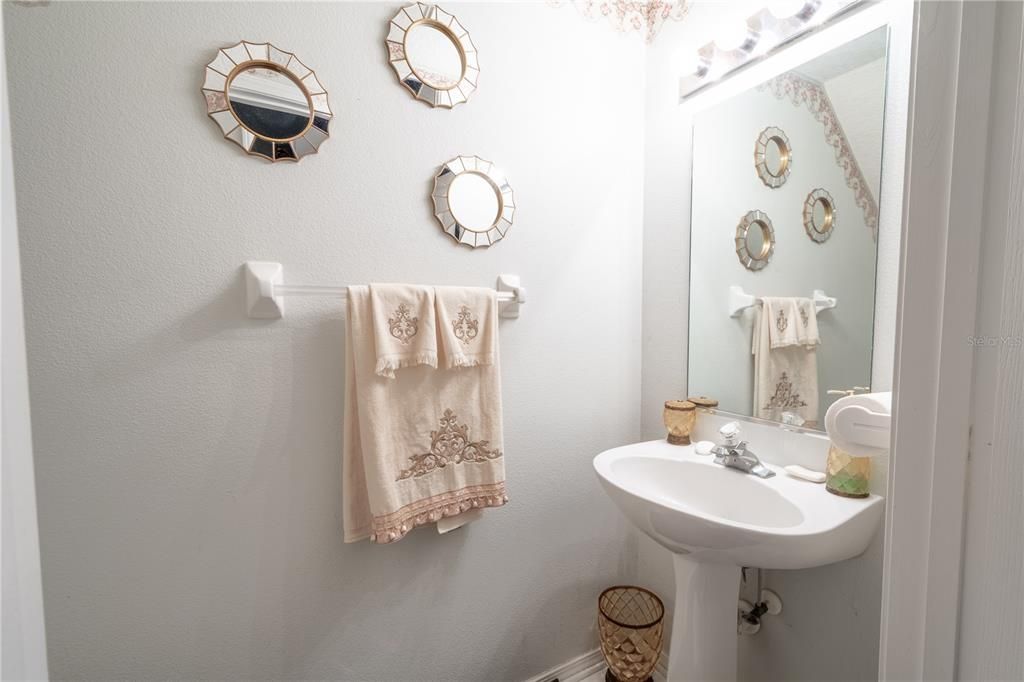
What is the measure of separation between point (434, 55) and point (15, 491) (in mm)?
1148

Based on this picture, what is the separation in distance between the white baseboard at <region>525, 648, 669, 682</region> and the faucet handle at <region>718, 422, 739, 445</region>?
2.62 feet

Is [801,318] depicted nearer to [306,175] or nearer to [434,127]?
[434,127]

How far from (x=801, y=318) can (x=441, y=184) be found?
3.20ft

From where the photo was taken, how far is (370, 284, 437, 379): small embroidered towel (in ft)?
2.94

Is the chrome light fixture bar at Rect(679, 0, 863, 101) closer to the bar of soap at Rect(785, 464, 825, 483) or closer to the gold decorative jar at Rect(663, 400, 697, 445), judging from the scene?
the gold decorative jar at Rect(663, 400, 697, 445)

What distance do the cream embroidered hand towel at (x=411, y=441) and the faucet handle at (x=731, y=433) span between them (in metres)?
0.59

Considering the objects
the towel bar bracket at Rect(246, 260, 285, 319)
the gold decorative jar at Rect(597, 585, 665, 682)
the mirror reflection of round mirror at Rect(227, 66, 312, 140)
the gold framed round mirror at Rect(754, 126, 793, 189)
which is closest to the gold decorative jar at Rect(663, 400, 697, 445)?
the gold decorative jar at Rect(597, 585, 665, 682)

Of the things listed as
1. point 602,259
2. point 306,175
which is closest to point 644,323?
point 602,259

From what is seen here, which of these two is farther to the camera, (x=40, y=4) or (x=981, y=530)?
(x=40, y=4)

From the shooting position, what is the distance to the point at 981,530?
337 mm

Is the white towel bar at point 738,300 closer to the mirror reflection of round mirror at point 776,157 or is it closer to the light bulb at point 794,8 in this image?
the mirror reflection of round mirror at point 776,157

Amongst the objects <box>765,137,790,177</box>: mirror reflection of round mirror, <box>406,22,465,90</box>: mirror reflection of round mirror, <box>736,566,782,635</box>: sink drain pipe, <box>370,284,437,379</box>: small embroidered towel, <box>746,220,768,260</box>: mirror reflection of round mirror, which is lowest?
<box>736,566,782,635</box>: sink drain pipe

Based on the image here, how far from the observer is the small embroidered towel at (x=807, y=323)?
0.99m

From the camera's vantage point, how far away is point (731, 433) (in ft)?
3.41
